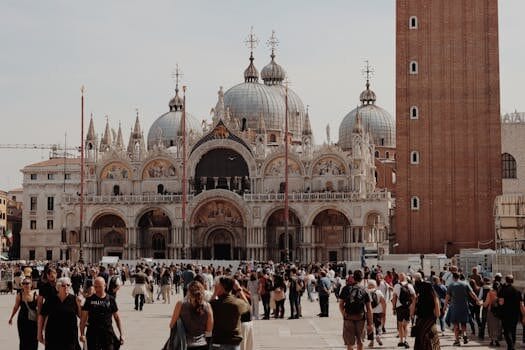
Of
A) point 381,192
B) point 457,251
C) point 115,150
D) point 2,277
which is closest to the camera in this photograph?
point 2,277

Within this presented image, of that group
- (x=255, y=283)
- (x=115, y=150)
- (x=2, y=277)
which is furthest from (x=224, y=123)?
(x=255, y=283)

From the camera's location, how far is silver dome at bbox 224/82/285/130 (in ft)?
281

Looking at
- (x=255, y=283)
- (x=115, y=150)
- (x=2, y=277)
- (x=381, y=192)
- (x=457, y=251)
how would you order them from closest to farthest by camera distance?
(x=255, y=283) → (x=2, y=277) → (x=457, y=251) → (x=381, y=192) → (x=115, y=150)

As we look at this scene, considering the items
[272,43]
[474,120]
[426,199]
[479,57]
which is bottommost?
[426,199]

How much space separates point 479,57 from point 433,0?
4.23m

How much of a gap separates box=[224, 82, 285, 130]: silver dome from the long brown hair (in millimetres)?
73459

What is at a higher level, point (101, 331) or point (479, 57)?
point (479, 57)

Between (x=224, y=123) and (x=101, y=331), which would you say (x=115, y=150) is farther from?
(x=101, y=331)

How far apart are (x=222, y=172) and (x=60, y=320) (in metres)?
62.6

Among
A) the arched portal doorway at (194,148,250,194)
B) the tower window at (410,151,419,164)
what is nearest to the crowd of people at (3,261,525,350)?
the tower window at (410,151,419,164)

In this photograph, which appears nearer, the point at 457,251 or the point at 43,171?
the point at 457,251

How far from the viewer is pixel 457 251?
182 feet

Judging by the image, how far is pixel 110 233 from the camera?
256ft

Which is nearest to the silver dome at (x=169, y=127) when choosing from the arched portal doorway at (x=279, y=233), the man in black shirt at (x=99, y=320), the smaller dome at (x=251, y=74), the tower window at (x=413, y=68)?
the smaller dome at (x=251, y=74)
